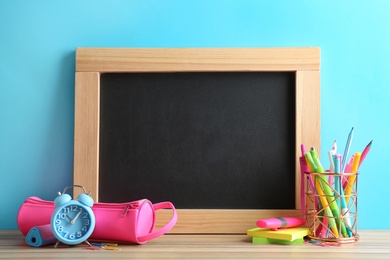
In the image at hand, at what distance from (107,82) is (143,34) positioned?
0.13 metres

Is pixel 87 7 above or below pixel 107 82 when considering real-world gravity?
above

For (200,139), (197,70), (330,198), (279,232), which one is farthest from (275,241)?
(197,70)

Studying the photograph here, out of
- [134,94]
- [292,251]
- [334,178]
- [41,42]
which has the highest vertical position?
[41,42]

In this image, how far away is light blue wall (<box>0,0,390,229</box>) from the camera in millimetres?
1201

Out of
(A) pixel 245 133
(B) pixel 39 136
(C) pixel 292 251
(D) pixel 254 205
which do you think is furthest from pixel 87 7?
(C) pixel 292 251

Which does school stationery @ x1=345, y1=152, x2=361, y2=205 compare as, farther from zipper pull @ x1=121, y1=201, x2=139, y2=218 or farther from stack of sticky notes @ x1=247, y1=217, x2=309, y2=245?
zipper pull @ x1=121, y1=201, x2=139, y2=218

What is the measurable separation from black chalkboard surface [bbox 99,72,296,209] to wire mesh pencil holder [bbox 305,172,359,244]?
0.37ft

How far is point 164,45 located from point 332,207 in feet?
1.64

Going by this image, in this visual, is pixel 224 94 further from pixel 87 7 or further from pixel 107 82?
pixel 87 7

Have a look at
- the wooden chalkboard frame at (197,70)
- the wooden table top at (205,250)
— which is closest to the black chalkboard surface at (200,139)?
the wooden chalkboard frame at (197,70)

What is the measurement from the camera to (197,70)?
1.19 m

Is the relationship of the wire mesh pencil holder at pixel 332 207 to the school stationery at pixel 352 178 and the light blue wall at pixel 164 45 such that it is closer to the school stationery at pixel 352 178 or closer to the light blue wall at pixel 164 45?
the school stationery at pixel 352 178

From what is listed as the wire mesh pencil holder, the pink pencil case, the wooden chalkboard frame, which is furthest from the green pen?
the pink pencil case

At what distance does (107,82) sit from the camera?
1.21m
